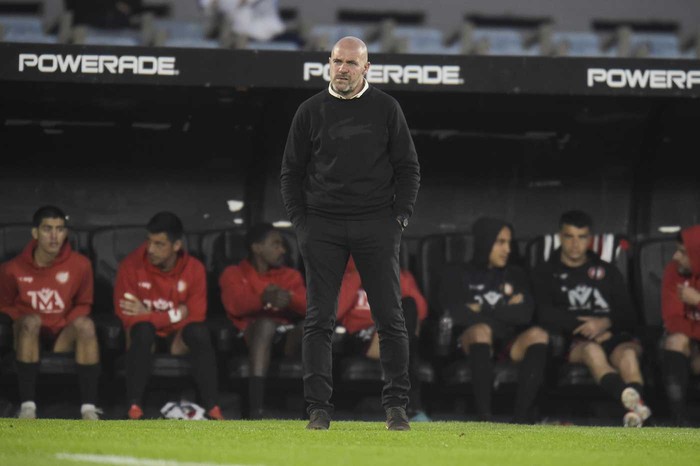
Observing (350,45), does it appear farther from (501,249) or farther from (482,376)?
(501,249)

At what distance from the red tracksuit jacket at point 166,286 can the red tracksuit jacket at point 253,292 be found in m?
0.19

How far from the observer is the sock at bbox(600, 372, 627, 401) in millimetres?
8195

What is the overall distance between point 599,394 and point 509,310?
2.80ft

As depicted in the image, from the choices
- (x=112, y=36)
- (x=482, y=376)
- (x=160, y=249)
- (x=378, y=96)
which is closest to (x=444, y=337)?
(x=482, y=376)

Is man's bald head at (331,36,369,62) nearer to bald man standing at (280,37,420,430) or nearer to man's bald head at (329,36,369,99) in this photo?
man's bald head at (329,36,369,99)

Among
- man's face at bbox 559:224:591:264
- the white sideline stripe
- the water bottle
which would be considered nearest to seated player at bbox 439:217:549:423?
the water bottle

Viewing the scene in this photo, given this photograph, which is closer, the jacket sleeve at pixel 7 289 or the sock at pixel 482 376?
the sock at pixel 482 376

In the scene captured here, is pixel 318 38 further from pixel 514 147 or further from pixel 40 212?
pixel 40 212

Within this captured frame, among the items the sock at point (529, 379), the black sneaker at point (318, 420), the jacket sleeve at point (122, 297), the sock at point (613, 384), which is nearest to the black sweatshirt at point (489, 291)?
the sock at point (529, 379)

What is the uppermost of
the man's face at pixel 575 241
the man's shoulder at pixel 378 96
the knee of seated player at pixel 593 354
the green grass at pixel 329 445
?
the man's shoulder at pixel 378 96

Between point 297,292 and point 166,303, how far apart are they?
913mm

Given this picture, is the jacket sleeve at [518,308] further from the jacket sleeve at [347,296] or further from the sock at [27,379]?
the sock at [27,379]

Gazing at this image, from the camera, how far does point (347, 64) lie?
572 cm

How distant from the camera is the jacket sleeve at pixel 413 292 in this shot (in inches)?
343
